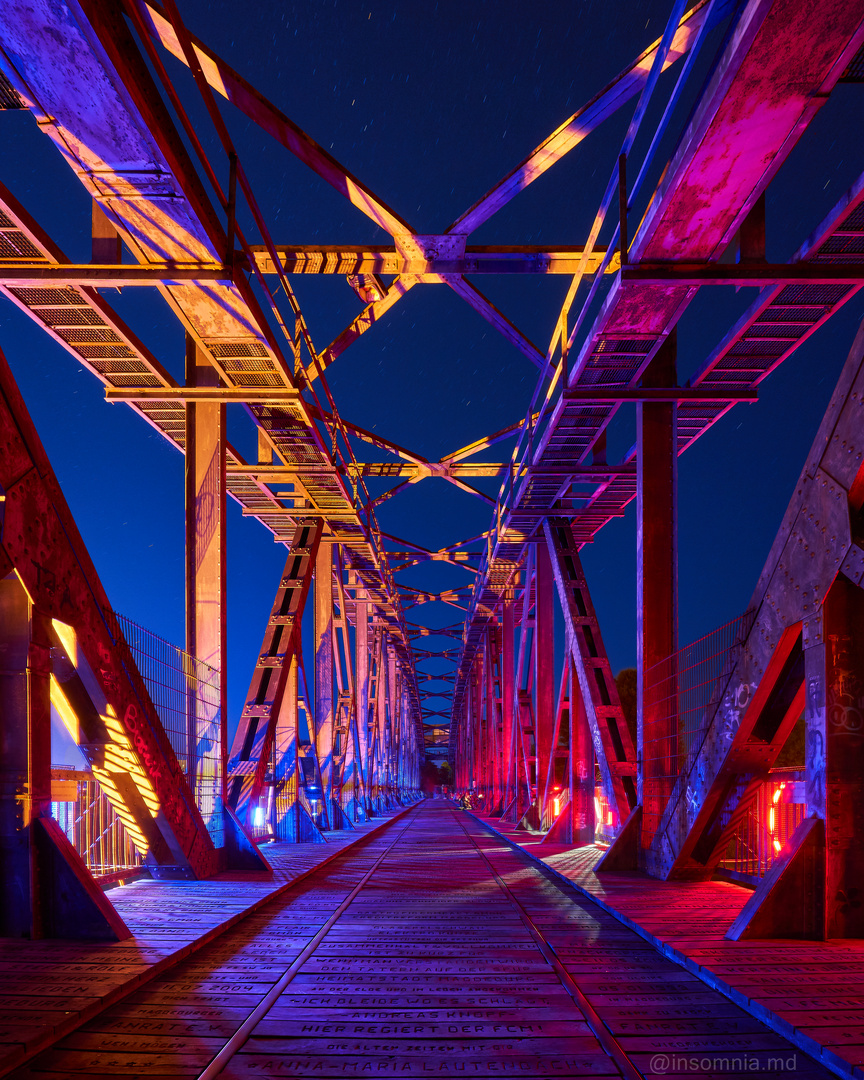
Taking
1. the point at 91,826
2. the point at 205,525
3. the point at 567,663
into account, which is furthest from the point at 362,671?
the point at 91,826

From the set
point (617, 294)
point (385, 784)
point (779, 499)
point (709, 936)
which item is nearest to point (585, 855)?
point (709, 936)

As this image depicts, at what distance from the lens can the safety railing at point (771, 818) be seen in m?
9.48

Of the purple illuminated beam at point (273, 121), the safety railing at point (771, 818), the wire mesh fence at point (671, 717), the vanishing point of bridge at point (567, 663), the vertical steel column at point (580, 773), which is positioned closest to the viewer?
the vanishing point of bridge at point (567, 663)

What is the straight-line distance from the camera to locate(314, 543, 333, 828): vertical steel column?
72.6 ft

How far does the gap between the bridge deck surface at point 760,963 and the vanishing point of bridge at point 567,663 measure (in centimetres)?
3

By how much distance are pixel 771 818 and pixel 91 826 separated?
7.13 m

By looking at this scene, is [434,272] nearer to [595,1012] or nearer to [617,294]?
[617,294]

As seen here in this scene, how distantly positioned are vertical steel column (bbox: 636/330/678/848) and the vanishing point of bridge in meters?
0.04

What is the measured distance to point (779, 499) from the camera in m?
90.6

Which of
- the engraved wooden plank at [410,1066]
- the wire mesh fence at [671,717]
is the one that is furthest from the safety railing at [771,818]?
the engraved wooden plank at [410,1066]

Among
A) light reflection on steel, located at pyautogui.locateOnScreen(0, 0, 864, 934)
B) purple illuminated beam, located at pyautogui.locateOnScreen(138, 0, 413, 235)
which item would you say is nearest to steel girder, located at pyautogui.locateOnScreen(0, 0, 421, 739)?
light reflection on steel, located at pyautogui.locateOnScreen(0, 0, 864, 934)

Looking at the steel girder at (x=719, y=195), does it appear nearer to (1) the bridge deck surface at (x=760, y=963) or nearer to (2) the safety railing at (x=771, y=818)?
(2) the safety railing at (x=771, y=818)

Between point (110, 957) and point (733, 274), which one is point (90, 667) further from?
point (733, 274)

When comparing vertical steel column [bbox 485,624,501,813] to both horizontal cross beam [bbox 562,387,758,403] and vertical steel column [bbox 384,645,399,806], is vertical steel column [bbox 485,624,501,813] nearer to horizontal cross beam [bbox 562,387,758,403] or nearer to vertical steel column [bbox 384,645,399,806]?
vertical steel column [bbox 384,645,399,806]
